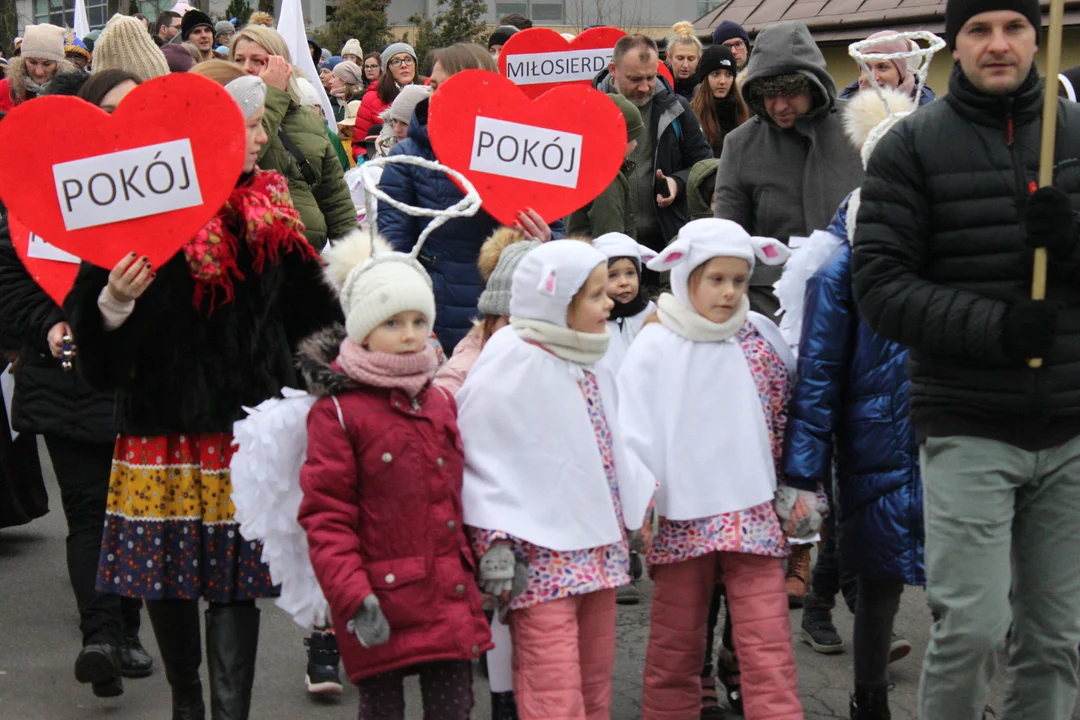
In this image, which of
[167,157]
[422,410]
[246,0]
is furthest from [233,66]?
[246,0]

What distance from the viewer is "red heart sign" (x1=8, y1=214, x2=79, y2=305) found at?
5164 millimetres

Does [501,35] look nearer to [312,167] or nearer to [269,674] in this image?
[312,167]

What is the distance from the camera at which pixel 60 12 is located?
43.0m

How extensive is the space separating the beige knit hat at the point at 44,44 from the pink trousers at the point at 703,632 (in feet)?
20.4

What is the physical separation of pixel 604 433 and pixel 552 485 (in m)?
0.27

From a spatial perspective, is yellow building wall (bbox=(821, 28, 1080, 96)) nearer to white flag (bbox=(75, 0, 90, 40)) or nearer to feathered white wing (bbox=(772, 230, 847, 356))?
white flag (bbox=(75, 0, 90, 40))

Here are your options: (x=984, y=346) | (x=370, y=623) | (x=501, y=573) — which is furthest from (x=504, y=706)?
(x=984, y=346)

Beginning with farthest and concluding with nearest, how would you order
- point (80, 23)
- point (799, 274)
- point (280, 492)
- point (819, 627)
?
point (80, 23)
point (819, 627)
point (799, 274)
point (280, 492)

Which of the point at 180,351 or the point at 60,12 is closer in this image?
the point at 180,351

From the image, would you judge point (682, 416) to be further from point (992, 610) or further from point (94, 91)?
point (94, 91)

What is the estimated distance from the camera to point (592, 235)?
709 cm

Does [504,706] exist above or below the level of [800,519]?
below

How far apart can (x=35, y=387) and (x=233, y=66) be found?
1.59 metres

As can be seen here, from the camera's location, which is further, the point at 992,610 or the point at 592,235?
the point at 592,235
